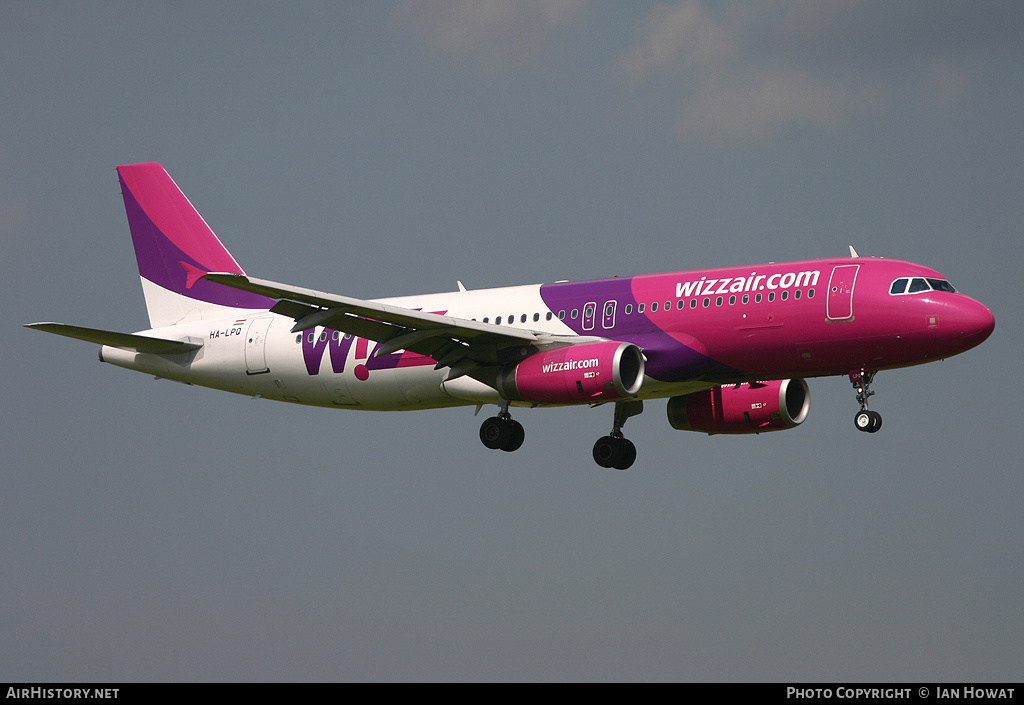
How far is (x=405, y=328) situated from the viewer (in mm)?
40625

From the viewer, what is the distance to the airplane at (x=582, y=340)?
122 feet

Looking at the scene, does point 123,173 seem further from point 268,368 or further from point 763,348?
point 763,348

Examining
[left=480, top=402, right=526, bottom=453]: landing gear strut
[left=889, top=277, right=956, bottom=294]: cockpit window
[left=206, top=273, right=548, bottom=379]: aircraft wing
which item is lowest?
[left=480, top=402, right=526, bottom=453]: landing gear strut

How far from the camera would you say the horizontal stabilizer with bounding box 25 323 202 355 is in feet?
138

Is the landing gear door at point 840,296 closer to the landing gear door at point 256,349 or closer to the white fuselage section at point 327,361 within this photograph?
the white fuselage section at point 327,361

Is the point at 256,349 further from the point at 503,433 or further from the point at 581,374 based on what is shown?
the point at 581,374

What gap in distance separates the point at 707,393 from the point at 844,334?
7869mm

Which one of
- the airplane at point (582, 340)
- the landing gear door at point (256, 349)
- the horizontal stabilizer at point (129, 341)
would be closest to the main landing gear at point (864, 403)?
the airplane at point (582, 340)

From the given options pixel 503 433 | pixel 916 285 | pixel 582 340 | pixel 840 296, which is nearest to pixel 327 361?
pixel 503 433

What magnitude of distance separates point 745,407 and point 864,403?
5.95 m

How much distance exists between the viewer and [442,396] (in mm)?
42750

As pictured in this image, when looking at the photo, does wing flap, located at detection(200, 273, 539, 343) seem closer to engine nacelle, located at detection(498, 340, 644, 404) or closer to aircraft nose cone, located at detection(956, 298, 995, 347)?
engine nacelle, located at detection(498, 340, 644, 404)

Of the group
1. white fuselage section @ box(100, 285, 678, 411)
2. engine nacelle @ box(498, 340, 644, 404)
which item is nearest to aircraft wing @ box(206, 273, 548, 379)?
white fuselage section @ box(100, 285, 678, 411)

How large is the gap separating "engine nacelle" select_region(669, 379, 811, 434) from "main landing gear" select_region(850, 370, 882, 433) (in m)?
4.74
